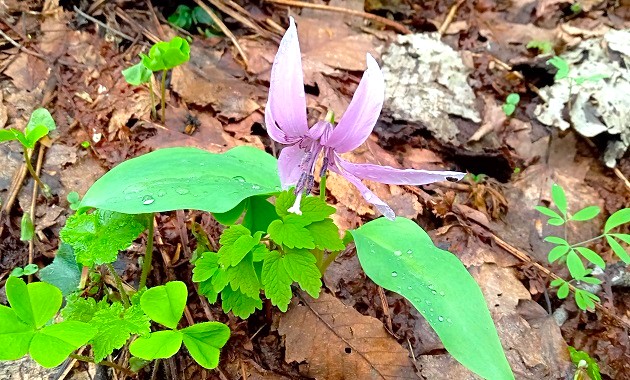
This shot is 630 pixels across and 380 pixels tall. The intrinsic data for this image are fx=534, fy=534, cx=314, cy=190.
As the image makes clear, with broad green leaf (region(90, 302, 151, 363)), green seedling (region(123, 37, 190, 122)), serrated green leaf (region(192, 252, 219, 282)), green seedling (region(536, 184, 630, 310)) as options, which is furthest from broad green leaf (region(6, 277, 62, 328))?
green seedling (region(536, 184, 630, 310))

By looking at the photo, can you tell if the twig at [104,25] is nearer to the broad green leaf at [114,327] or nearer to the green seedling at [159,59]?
the green seedling at [159,59]

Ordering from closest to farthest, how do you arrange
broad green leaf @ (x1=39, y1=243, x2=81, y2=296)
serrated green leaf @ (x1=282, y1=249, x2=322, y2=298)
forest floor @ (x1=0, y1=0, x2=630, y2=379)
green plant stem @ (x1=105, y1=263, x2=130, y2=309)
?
serrated green leaf @ (x1=282, y1=249, x2=322, y2=298), green plant stem @ (x1=105, y1=263, x2=130, y2=309), broad green leaf @ (x1=39, y1=243, x2=81, y2=296), forest floor @ (x1=0, y1=0, x2=630, y2=379)

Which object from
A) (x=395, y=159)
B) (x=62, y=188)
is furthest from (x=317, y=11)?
(x=62, y=188)

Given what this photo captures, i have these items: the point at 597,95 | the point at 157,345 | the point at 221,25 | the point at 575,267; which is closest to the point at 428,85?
the point at 597,95

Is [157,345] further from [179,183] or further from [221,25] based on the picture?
[221,25]

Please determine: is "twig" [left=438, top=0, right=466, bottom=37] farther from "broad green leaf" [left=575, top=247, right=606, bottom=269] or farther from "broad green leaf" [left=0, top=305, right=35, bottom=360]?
"broad green leaf" [left=0, top=305, right=35, bottom=360]

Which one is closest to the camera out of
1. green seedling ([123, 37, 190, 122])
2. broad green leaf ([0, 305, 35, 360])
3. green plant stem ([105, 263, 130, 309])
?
broad green leaf ([0, 305, 35, 360])
